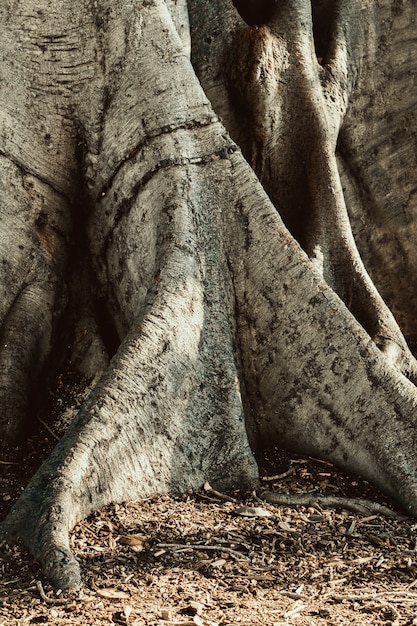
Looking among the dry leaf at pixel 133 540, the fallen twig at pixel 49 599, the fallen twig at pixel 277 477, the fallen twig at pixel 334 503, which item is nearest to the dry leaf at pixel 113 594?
the fallen twig at pixel 49 599

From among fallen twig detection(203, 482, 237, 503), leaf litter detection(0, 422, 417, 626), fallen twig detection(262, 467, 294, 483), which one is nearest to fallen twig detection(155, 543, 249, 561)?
leaf litter detection(0, 422, 417, 626)

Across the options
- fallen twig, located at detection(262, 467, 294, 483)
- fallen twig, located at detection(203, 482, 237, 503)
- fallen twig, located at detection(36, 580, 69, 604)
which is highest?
fallen twig, located at detection(262, 467, 294, 483)

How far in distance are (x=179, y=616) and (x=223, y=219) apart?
2.19 metres

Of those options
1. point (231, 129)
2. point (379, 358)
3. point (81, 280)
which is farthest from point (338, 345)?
point (231, 129)

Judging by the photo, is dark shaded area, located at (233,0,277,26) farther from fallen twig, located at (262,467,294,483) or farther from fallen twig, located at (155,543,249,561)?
fallen twig, located at (155,543,249,561)

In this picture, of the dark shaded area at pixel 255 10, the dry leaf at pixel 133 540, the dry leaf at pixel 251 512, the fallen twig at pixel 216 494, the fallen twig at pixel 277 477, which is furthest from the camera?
the dark shaded area at pixel 255 10

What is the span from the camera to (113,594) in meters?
3.01

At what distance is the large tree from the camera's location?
13.4 feet

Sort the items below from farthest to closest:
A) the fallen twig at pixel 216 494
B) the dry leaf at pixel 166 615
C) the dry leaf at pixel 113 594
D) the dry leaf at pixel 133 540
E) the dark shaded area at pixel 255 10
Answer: the dark shaded area at pixel 255 10 → the fallen twig at pixel 216 494 → the dry leaf at pixel 133 540 → the dry leaf at pixel 113 594 → the dry leaf at pixel 166 615

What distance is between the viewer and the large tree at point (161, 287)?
409cm

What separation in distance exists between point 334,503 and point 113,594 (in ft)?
4.54

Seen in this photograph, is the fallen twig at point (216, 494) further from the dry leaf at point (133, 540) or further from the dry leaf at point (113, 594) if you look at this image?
the dry leaf at point (113, 594)

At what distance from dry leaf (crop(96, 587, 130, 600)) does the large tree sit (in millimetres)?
577

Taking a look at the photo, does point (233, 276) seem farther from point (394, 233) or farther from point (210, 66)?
point (394, 233)
